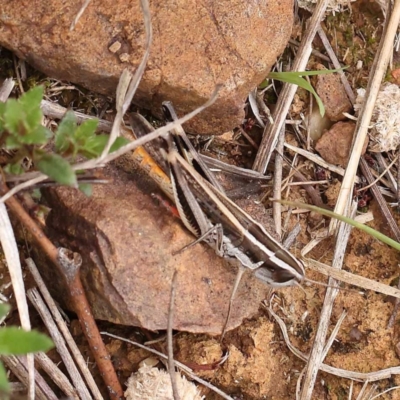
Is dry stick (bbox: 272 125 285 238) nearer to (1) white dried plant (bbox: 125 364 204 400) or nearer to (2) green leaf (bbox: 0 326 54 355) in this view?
(1) white dried plant (bbox: 125 364 204 400)

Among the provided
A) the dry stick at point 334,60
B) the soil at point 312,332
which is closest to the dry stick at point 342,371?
the soil at point 312,332

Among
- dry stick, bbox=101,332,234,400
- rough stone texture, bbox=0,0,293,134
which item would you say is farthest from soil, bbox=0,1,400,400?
rough stone texture, bbox=0,0,293,134

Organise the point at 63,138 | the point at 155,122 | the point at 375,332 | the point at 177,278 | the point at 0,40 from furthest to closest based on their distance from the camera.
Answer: the point at 375,332 → the point at 155,122 → the point at 177,278 → the point at 0,40 → the point at 63,138

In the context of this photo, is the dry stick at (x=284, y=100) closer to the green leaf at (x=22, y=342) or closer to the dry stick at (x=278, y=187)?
the dry stick at (x=278, y=187)

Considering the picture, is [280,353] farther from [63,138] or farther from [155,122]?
[63,138]

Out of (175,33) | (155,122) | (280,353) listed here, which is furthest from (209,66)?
(280,353)
